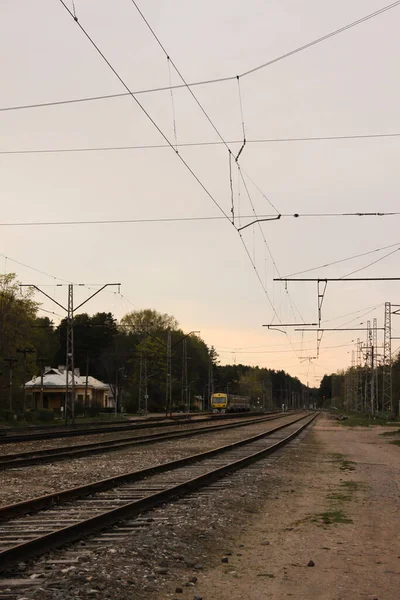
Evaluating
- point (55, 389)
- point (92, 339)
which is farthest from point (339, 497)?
point (92, 339)

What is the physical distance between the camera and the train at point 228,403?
11188 cm

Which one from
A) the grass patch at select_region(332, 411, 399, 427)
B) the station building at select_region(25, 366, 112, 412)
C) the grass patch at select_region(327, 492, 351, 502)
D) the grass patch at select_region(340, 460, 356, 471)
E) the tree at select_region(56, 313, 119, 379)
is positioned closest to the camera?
the grass patch at select_region(327, 492, 351, 502)

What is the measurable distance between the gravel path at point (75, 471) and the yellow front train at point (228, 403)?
8124 centimetres

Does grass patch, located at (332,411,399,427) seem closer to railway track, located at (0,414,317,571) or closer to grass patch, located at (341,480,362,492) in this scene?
grass patch, located at (341,480,362,492)

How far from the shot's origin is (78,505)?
13812mm

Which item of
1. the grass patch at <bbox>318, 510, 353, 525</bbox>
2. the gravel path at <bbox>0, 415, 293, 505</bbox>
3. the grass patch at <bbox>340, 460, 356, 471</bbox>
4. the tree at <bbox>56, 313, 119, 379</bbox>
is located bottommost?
the grass patch at <bbox>340, 460, 356, 471</bbox>

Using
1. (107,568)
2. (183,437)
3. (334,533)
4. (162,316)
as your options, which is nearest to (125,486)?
(334,533)

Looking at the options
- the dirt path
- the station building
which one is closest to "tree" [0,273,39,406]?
the station building

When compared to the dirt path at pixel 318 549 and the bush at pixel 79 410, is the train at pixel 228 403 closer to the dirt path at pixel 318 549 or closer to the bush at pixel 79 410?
the bush at pixel 79 410

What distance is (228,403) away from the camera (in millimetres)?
116562

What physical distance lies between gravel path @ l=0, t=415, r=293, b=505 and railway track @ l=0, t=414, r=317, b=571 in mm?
1098

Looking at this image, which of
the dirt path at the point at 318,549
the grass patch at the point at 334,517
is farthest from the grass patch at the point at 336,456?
the grass patch at the point at 334,517

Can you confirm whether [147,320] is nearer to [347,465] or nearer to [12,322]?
[12,322]

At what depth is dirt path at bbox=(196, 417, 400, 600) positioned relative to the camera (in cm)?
811
